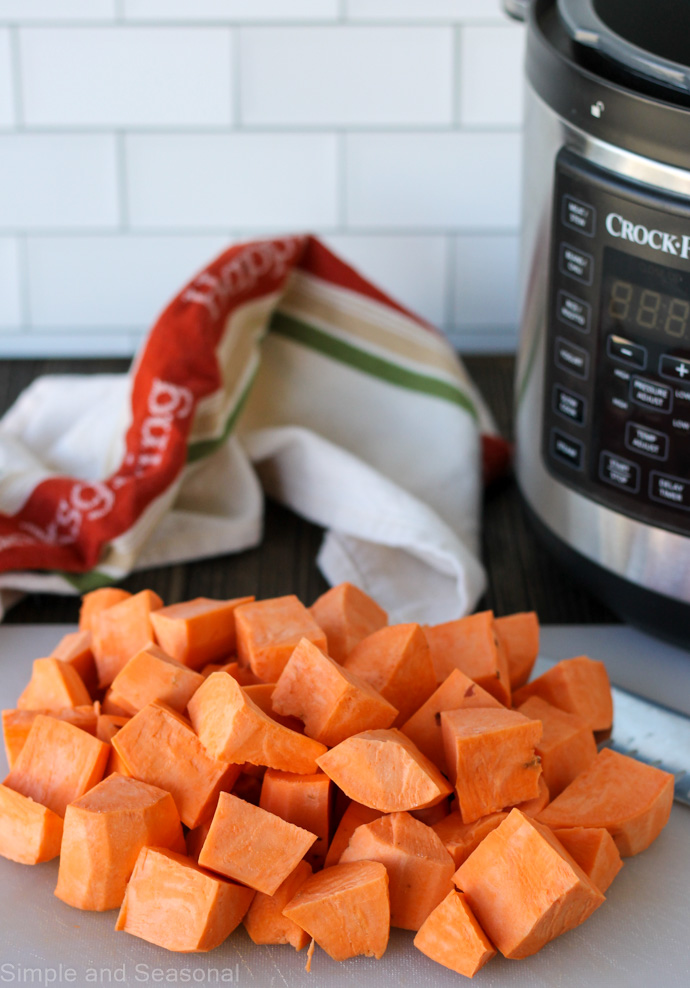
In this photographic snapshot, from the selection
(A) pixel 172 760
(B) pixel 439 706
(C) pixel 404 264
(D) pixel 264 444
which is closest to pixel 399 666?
(B) pixel 439 706

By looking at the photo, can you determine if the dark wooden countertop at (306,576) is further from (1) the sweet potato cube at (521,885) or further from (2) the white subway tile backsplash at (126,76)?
(2) the white subway tile backsplash at (126,76)

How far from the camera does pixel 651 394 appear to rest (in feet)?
2.14

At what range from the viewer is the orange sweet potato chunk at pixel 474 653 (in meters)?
0.62

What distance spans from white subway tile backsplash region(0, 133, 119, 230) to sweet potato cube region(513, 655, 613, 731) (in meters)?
0.73

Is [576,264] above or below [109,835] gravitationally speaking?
above

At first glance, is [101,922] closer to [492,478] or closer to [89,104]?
[492,478]

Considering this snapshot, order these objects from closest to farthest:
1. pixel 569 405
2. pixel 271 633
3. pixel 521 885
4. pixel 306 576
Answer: pixel 521 885, pixel 271 633, pixel 569 405, pixel 306 576

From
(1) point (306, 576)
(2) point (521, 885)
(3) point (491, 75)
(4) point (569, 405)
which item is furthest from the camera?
(3) point (491, 75)

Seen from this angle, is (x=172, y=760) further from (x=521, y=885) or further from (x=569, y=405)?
(x=569, y=405)

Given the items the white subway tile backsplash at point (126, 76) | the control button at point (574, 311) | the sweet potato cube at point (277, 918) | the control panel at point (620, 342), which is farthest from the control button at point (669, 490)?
the white subway tile backsplash at point (126, 76)

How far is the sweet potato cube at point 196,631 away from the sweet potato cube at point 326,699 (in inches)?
3.0

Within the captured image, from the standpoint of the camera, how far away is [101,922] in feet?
1.80

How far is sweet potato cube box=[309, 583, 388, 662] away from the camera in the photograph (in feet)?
2.10

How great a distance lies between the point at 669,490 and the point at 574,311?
0.13 m
